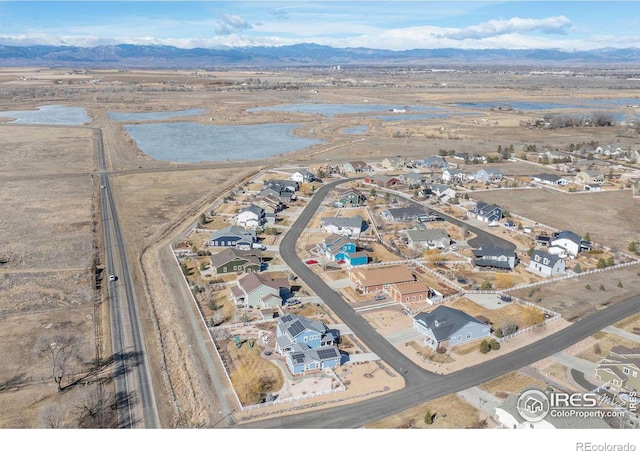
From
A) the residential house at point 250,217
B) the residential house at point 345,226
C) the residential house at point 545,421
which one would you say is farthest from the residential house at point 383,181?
the residential house at point 545,421

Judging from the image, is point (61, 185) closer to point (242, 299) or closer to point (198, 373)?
point (242, 299)

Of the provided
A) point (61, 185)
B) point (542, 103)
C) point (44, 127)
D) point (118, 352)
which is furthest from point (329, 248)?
point (542, 103)

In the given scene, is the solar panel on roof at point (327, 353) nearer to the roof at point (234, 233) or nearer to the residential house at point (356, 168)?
the roof at point (234, 233)

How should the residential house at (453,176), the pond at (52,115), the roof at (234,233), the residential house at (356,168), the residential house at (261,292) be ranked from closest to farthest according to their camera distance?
the residential house at (261,292) → the roof at (234,233) → the residential house at (453,176) → the residential house at (356,168) → the pond at (52,115)

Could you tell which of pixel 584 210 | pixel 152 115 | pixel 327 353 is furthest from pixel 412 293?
pixel 152 115

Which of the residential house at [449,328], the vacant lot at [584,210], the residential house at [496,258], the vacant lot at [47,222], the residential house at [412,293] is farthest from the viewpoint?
the vacant lot at [584,210]

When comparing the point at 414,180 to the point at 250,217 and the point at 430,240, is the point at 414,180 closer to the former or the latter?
the point at 430,240
